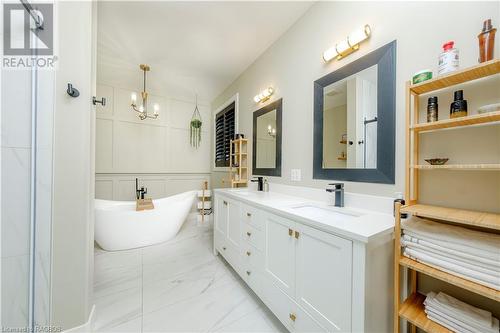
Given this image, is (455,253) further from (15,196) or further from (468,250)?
(15,196)

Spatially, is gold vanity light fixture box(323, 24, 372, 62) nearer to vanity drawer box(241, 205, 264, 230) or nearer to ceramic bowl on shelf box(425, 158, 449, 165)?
ceramic bowl on shelf box(425, 158, 449, 165)

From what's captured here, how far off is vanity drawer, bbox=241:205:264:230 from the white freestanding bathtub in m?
1.56

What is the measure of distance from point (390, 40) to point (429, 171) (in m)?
0.87

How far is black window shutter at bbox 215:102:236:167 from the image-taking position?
11.6 feet

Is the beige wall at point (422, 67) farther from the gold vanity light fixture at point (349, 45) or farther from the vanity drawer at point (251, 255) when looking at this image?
the vanity drawer at point (251, 255)

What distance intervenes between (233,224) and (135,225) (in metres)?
1.50

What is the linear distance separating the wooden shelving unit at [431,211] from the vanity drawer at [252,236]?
854 millimetres

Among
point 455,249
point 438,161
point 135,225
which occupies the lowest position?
point 135,225

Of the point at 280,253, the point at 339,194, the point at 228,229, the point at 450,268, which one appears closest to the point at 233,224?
the point at 228,229

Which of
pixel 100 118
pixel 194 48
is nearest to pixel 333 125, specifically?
pixel 194 48

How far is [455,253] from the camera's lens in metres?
0.82

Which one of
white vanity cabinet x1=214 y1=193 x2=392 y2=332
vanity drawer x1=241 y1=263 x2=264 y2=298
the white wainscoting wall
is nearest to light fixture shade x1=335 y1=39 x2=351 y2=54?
white vanity cabinet x1=214 y1=193 x2=392 y2=332

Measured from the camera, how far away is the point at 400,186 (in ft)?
3.91

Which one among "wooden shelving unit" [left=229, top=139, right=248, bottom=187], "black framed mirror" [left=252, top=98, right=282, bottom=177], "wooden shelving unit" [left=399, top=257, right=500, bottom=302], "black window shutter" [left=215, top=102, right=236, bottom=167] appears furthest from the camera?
"black window shutter" [left=215, top=102, right=236, bottom=167]
